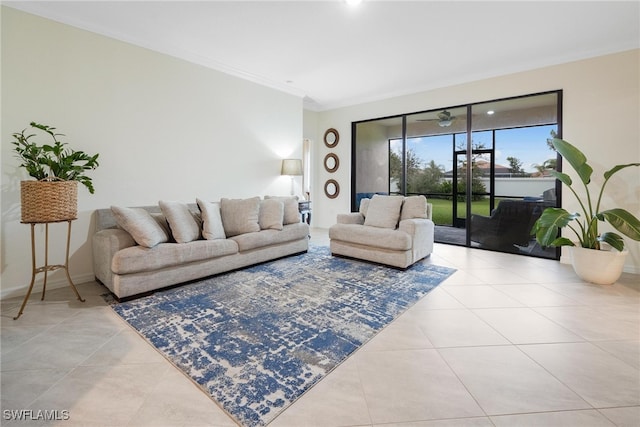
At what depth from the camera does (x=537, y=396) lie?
1.56m

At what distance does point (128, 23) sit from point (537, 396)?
185 inches

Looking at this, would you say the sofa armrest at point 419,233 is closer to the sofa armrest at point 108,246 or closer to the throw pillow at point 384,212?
the throw pillow at point 384,212

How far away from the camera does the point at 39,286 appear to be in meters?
3.08

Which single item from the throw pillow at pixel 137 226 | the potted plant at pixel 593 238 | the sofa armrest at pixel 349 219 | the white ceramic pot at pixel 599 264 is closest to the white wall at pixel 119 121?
the throw pillow at pixel 137 226

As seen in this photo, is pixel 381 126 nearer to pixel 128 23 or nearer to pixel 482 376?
pixel 128 23

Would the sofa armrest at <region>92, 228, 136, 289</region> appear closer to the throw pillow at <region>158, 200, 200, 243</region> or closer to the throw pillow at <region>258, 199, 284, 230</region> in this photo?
the throw pillow at <region>158, 200, 200, 243</region>

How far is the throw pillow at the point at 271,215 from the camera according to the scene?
4.19m

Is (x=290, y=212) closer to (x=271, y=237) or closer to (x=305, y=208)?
(x=271, y=237)

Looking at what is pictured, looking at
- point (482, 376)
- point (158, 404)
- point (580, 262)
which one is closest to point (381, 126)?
point (580, 262)

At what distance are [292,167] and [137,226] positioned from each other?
2.99 meters

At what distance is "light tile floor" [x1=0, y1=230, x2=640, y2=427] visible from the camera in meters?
1.43

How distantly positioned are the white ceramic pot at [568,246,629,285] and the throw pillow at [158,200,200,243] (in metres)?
4.28

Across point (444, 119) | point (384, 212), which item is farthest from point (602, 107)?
point (384, 212)

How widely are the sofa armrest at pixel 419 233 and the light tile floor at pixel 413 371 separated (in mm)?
1160
